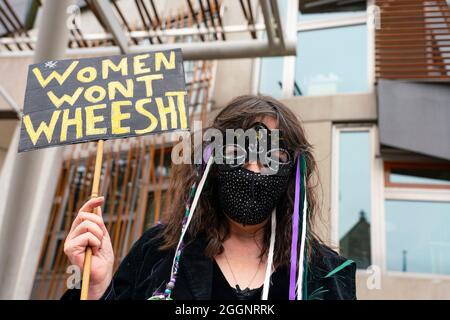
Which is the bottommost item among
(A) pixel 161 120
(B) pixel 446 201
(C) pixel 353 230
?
(A) pixel 161 120

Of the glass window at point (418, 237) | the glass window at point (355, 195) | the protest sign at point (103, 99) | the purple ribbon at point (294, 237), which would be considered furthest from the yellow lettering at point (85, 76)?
the glass window at point (418, 237)

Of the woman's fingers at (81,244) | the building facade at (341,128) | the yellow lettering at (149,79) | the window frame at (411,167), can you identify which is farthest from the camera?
the window frame at (411,167)

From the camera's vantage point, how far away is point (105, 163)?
21.1 ft

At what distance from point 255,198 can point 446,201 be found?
4180mm

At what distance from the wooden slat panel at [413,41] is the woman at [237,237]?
4215 mm

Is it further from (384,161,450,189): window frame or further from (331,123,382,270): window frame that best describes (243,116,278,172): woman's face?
(384,161,450,189): window frame

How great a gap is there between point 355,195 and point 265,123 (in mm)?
3907

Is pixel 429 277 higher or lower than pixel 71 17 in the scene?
lower

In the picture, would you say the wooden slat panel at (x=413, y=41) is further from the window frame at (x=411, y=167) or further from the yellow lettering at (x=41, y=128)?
the yellow lettering at (x=41, y=128)

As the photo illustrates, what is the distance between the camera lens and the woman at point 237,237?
5.28 ft

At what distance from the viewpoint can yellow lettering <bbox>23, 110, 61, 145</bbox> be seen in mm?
1640

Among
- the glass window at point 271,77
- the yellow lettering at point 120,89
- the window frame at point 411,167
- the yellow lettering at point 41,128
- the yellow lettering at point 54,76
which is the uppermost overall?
the glass window at point 271,77
